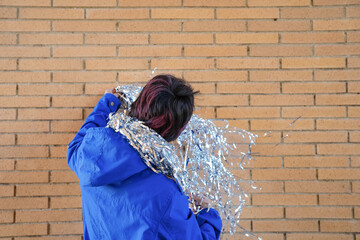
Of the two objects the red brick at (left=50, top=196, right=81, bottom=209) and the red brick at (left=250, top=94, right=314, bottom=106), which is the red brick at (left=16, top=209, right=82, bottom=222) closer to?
the red brick at (left=50, top=196, right=81, bottom=209)

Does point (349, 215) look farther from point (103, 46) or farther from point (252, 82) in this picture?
point (103, 46)

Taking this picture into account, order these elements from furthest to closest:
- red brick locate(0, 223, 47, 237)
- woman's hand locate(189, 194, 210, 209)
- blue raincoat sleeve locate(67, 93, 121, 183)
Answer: red brick locate(0, 223, 47, 237)
woman's hand locate(189, 194, 210, 209)
blue raincoat sleeve locate(67, 93, 121, 183)

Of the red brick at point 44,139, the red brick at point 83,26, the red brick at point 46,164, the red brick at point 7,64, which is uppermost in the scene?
the red brick at point 83,26

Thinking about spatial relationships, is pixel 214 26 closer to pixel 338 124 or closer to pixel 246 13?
pixel 246 13

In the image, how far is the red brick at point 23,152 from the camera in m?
2.21

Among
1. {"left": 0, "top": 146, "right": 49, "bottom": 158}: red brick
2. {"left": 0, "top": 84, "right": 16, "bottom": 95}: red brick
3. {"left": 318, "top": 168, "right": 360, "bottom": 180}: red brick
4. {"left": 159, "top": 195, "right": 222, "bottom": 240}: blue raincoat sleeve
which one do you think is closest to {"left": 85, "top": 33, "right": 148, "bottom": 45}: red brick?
{"left": 0, "top": 84, "right": 16, "bottom": 95}: red brick

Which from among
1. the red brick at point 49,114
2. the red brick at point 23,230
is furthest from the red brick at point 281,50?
the red brick at point 23,230

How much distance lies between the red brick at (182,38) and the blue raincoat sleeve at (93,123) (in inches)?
24.3

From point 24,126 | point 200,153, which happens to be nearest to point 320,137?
point 200,153

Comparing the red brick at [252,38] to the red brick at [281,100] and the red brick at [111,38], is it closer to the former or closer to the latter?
the red brick at [281,100]

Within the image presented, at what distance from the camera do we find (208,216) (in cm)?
163

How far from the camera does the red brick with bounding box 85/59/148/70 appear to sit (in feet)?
7.36

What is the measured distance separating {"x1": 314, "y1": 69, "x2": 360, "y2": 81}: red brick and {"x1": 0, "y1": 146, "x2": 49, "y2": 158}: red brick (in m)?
2.11

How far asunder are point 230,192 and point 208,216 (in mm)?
317
